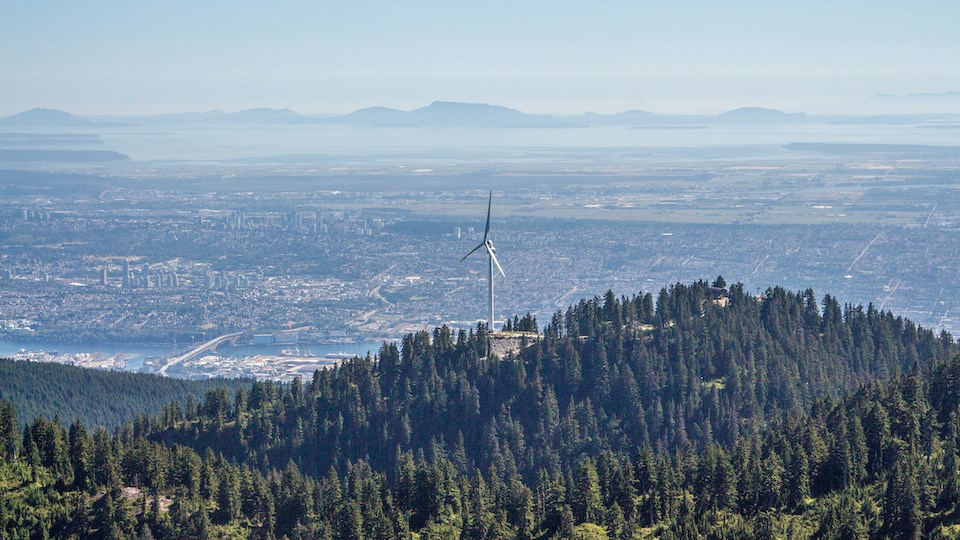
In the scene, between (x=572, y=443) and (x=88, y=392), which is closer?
(x=572, y=443)

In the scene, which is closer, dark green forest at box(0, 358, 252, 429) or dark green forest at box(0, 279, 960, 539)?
dark green forest at box(0, 279, 960, 539)

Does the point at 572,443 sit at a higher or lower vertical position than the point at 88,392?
higher

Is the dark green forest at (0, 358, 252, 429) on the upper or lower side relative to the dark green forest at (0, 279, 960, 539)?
lower

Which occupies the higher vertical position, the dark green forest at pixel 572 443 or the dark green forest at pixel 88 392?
the dark green forest at pixel 572 443

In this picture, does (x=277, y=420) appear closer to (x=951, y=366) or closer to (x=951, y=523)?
(x=951, y=366)

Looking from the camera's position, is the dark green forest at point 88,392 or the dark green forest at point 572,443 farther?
the dark green forest at point 88,392
